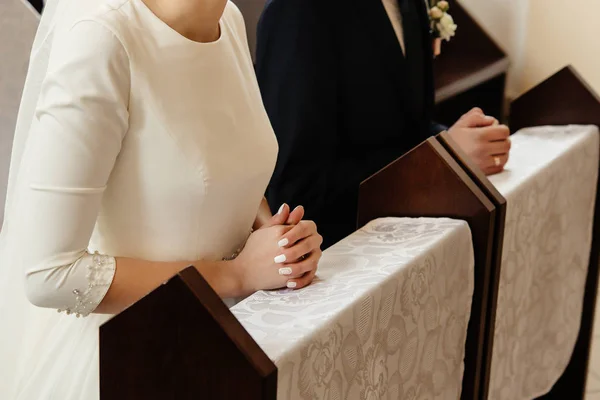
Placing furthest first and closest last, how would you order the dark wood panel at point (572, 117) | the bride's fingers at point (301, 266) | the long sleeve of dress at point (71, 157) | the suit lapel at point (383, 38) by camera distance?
the dark wood panel at point (572, 117), the suit lapel at point (383, 38), the bride's fingers at point (301, 266), the long sleeve of dress at point (71, 157)

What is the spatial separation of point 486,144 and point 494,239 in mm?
388

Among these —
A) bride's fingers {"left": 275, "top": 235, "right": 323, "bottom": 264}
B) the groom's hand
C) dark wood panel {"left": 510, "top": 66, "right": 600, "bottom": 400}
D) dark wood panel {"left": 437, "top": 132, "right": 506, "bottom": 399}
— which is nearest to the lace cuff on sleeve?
bride's fingers {"left": 275, "top": 235, "right": 323, "bottom": 264}

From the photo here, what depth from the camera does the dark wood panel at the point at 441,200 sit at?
1607 millimetres

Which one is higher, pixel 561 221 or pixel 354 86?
pixel 354 86

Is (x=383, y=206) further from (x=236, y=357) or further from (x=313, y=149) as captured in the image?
(x=236, y=357)

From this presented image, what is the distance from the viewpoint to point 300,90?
173 centimetres

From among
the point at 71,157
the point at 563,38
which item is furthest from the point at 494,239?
the point at 563,38

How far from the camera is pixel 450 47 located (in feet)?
12.5

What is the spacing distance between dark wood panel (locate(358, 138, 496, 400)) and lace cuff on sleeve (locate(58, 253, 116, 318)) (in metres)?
0.63

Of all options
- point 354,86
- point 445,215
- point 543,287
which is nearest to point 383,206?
point 445,215

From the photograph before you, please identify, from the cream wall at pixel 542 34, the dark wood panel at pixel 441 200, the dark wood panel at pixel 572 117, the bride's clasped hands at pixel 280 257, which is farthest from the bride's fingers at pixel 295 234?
the cream wall at pixel 542 34

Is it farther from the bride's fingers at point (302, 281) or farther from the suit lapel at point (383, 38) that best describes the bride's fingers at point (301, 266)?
the suit lapel at point (383, 38)

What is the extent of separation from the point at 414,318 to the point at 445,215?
287 mm

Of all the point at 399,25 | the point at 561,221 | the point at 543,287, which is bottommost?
the point at 543,287
